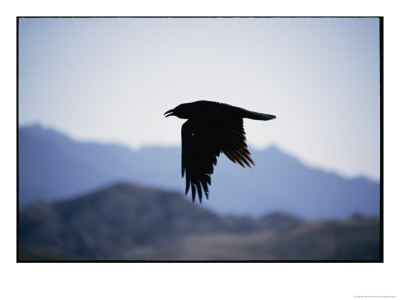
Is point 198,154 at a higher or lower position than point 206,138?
lower

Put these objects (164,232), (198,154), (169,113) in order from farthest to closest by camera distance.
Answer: (164,232) < (198,154) < (169,113)

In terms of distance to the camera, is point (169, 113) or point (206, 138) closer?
point (169, 113)

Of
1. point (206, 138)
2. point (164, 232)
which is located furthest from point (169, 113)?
point (164, 232)

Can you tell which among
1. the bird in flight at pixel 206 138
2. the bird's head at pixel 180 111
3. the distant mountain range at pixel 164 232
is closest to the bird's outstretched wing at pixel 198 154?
the bird in flight at pixel 206 138

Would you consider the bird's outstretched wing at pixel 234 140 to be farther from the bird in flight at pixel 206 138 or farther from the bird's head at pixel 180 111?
the bird's head at pixel 180 111

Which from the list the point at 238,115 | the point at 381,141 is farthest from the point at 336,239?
the point at 238,115

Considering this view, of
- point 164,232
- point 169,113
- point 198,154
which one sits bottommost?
point 164,232

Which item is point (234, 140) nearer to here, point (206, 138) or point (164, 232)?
point (206, 138)
